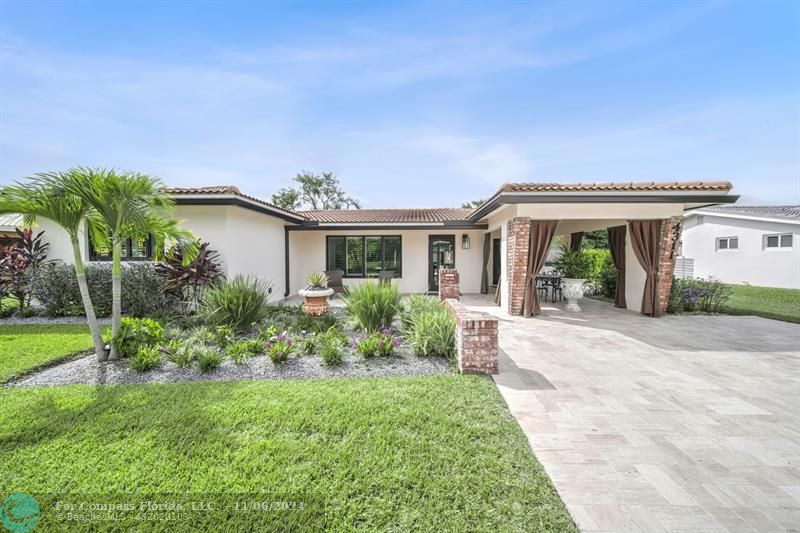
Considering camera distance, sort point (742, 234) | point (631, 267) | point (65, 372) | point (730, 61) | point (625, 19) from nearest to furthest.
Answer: point (65, 372)
point (625, 19)
point (730, 61)
point (631, 267)
point (742, 234)

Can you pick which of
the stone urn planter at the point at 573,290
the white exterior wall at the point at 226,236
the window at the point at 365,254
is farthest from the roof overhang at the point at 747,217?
the white exterior wall at the point at 226,236

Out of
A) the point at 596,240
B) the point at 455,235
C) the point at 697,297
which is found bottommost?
the point at 697,297

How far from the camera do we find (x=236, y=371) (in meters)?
4.61

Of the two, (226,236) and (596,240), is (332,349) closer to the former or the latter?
(226,236)

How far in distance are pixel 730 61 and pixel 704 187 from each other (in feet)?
12.1

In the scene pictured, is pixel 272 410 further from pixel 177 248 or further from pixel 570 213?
pixel 570 213

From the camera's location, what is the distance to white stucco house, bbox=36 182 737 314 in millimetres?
7887

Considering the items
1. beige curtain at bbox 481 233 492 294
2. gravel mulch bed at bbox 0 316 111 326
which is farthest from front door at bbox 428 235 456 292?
gravel mulch bed at bbox 0 316 111 326

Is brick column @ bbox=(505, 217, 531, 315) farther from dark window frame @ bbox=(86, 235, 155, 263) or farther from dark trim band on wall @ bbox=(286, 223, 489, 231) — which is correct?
Answer: dark window frame @ bbox=(86, 235, 155, 263)

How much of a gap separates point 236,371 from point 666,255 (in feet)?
34.8

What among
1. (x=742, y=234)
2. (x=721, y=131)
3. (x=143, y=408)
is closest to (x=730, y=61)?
(x=721, y=131)

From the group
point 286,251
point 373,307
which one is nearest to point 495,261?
point 286,251

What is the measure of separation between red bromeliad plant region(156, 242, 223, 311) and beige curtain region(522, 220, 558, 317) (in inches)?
328

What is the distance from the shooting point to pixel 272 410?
3363mm
